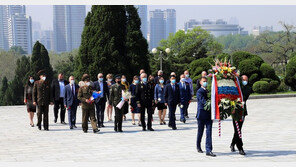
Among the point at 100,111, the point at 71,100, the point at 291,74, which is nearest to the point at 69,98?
the point at 71,100

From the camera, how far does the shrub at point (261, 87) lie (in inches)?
1020

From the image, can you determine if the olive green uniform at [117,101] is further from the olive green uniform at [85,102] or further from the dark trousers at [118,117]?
the olive green uniform at [85,102]

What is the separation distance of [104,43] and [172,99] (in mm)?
18743

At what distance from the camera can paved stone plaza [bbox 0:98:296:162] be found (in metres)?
9.51

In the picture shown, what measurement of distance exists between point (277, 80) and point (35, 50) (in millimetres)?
34207

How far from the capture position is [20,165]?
28.5 feet

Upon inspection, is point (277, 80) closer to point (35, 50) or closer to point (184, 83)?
point (184, 83)

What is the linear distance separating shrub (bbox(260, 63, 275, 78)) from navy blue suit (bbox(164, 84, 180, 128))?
13.9 m

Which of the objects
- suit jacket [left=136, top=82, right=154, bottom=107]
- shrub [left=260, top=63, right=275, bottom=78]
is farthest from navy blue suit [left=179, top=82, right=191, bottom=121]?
shrub [left=260, top=63, right=275, bottom=78]

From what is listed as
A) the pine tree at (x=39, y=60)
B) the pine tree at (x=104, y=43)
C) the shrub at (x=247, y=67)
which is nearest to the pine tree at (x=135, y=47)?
the pine tree at (x=104, y=43)

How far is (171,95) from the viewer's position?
540 inches

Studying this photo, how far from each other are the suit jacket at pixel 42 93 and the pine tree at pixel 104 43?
16678 mm

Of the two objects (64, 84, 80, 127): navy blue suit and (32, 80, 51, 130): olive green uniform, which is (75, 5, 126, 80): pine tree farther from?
(32, 80, 51, 130): olive green uniform

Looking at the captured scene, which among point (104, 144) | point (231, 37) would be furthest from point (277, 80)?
point (231, 37)
